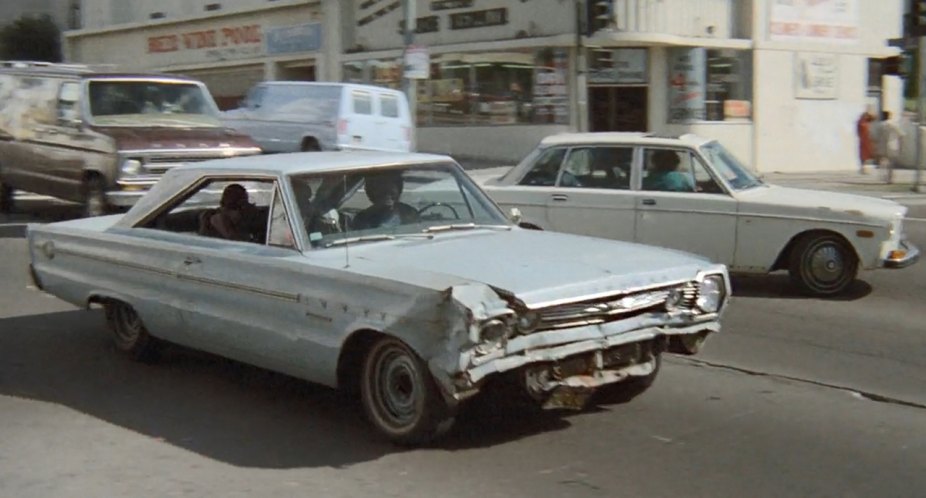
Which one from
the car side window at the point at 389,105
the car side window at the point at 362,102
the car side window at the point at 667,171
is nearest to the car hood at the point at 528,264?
the car side window at the point at 667,171

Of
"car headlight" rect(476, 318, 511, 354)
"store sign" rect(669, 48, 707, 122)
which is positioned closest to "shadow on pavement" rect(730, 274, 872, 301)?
"car headlight" rect(476, 318, 511, 354)

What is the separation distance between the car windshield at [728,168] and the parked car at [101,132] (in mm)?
6225

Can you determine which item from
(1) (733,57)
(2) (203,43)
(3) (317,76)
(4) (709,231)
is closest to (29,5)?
(2) (203,43)

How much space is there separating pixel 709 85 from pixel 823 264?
62.9 ft

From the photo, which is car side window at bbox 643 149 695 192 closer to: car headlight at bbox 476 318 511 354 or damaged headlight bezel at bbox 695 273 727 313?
damaged headlight bezel at bbox 695 273 727 313

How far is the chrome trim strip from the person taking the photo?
6568 mm

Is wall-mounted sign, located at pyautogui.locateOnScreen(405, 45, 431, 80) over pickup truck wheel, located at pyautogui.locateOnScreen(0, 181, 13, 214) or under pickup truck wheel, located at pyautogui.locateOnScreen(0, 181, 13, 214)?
over

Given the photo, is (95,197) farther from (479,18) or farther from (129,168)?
(479,18)

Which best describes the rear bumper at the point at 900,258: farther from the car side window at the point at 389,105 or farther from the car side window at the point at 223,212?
the car side window at the point at 389,105

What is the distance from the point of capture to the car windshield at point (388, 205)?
681 cm

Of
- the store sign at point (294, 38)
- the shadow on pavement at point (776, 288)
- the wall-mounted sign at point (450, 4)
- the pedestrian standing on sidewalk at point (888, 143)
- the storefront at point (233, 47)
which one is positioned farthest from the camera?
the storefront at point (233, 47)

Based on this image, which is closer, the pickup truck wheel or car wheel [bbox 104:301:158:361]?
car wheel [bbox 104:301:158:361]

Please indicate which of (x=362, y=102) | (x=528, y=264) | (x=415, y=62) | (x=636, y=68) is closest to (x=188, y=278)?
(x=528, y=264)

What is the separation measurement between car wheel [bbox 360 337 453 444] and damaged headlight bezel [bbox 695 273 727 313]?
1553 mm
